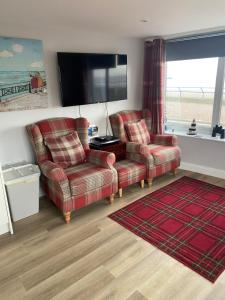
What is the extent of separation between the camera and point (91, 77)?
3336 millimetres

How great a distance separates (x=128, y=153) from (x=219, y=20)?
2016 millimetres

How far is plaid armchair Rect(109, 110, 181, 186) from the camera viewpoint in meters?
3.29

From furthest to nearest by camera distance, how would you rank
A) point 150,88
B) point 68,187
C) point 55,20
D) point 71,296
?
point 150,88 < point 55,20 < point 68,187 < point 71,296

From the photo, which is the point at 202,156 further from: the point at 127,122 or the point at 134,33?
the point at 134,33

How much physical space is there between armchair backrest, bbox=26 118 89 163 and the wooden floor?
2.70 feet

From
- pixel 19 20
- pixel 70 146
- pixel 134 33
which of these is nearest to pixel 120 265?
pixel 70 146

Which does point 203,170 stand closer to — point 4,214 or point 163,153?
point 163,153

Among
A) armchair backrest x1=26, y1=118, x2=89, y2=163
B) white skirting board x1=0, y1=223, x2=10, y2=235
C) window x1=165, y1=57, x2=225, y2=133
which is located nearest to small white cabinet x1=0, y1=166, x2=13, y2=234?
white skirting board x1=0, y1=223, x2=10, y2=235

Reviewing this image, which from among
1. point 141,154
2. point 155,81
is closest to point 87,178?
point 141,154

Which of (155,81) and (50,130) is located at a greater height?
(155,81)

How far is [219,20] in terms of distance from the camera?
9.14 feet

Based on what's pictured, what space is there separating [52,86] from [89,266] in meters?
2.23

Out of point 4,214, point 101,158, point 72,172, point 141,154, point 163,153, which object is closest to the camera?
point 4,214

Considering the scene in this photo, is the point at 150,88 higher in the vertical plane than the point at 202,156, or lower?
higher
